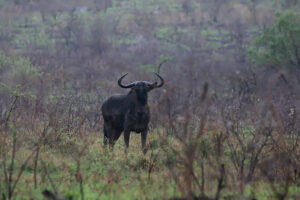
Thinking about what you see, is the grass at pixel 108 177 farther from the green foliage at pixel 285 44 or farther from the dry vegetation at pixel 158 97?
the green foliage at pixel 285 44

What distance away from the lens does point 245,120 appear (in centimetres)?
1280

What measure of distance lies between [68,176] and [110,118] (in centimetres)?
380

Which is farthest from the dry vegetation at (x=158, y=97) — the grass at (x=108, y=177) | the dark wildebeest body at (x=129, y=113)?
the dark wildebeest body at (x=129, y=113)

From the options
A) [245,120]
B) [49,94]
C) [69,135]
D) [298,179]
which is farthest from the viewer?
[49,94]

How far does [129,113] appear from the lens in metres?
10.6

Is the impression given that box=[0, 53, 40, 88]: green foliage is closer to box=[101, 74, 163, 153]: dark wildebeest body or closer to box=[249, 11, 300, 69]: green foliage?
box=[101, 74, 163, 153]: dark wildebeest body

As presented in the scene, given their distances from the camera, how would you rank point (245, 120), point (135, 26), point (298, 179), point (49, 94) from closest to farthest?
point (298, 179), point (245, 120), point (49, 94), point (135, 26)

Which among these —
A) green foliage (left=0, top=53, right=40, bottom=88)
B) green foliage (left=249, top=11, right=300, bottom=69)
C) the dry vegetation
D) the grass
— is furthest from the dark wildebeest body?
green foliage (left=249, top=11, right=300, bottom=69)

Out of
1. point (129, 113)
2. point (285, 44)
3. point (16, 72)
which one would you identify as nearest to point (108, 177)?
point (129, 113)

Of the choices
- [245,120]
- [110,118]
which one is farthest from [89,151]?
[245,120]

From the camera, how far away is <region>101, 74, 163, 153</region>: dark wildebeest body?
Result: 34.2 ft

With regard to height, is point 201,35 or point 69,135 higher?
point 201,35

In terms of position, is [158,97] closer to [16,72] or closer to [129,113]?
[129,113]

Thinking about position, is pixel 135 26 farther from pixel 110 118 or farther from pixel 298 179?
pixel 298 179
